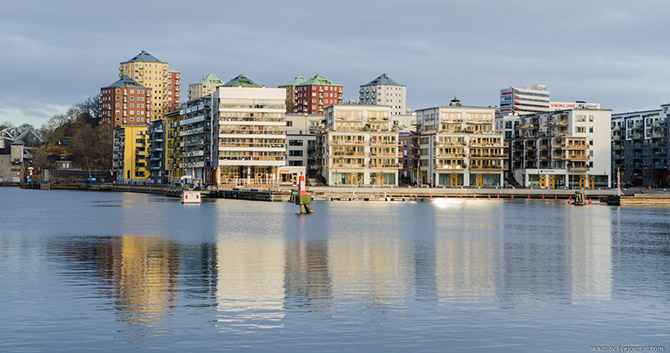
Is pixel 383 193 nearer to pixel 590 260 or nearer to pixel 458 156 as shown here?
pixel 458 156

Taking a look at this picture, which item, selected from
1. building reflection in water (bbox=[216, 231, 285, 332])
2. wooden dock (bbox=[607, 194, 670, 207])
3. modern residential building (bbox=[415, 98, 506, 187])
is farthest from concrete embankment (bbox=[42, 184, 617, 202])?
building reflection in water (bbox=[216, 231, 285, 332])

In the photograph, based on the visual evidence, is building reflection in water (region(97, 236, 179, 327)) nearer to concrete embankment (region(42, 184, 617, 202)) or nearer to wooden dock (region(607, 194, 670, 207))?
concrete embankment (region(42, 184, 617, 202))

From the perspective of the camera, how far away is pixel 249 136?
611 feet

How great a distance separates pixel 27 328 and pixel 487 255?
33.0m

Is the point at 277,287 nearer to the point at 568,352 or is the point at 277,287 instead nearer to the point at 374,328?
the point at 374,328

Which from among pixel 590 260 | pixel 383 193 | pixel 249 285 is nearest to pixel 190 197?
pixel 383 193

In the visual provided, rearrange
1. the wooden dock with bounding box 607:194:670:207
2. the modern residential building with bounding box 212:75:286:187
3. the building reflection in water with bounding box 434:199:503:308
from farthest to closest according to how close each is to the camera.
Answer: the modern residential building with bounding box 212:75:286:187 → the wooden dock with bounding box 607:194:670:207 → the building reflection in water with bounding box 434:199:503:308

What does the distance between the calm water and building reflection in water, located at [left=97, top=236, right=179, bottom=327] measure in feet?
0.31

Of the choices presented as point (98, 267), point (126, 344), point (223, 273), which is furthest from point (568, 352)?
point (98, 267)

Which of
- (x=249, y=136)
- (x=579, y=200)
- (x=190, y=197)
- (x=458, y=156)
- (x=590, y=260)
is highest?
(x=249, y=136)

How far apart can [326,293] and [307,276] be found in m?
5.65

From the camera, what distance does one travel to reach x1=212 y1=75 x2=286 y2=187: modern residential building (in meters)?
185

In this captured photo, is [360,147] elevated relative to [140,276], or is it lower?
elevated

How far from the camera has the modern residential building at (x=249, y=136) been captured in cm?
18538
